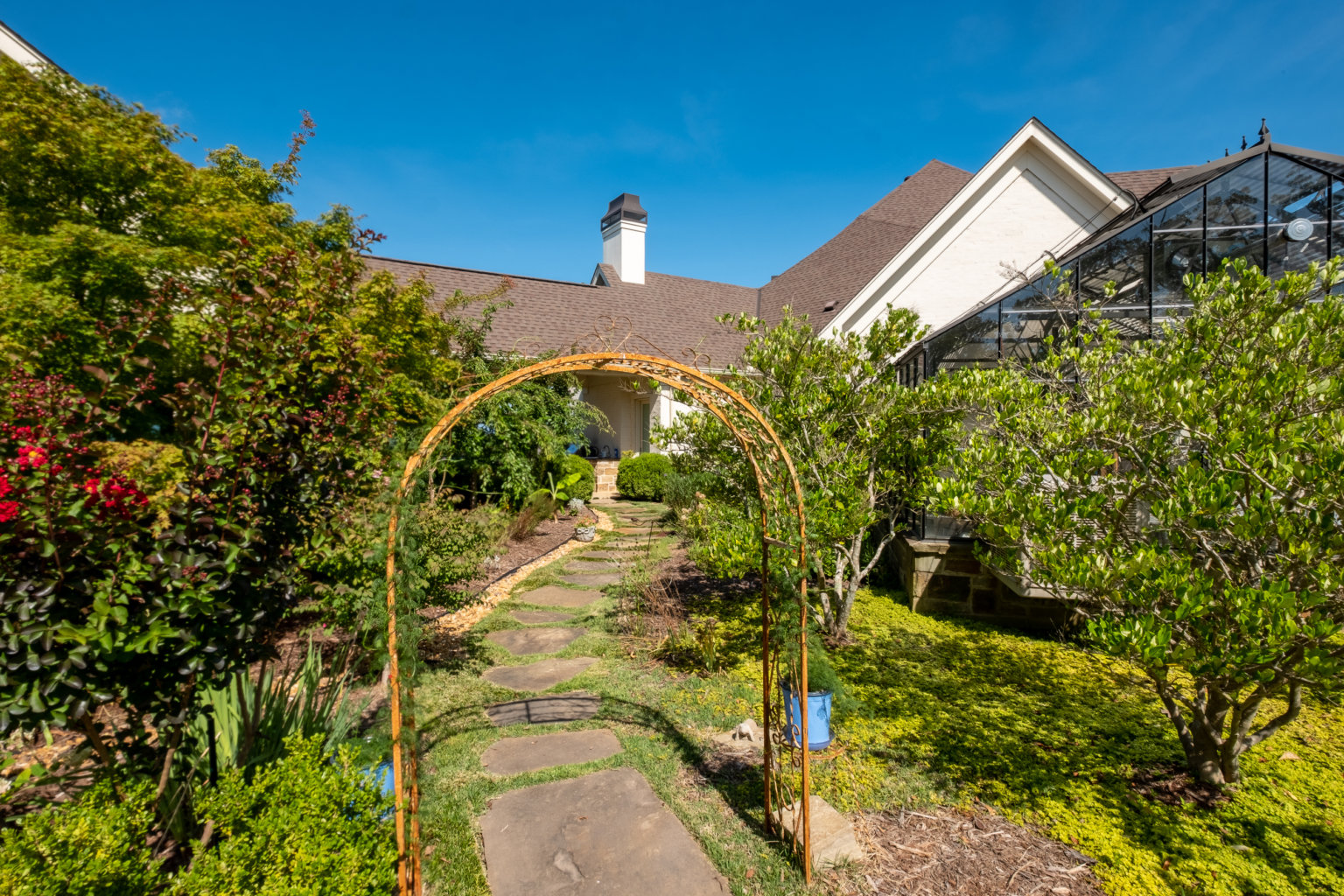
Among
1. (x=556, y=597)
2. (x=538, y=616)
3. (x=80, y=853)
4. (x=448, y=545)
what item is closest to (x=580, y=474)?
(x=556, y=597)

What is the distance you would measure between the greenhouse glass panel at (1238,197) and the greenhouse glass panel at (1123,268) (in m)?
0.68

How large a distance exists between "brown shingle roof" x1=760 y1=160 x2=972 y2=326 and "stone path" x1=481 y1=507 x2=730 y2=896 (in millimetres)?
11552

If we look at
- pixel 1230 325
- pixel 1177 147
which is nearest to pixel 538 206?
pixel 1177 147

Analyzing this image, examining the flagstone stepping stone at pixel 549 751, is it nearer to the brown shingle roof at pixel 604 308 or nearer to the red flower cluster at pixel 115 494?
the red flower cluster at pixel 115 494

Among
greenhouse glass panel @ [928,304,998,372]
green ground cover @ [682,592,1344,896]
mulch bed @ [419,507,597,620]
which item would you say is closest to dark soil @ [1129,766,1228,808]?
green ground cover @ [682,592,1344,896]

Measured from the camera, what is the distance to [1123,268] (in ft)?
25.6

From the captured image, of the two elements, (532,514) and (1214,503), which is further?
(532,514)

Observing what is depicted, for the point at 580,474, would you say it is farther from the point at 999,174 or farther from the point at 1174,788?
the point at 1174,788

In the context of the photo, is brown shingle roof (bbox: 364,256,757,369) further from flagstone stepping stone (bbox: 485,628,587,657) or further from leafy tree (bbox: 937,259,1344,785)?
leafy tree (bbox: 937,259,1344,785)

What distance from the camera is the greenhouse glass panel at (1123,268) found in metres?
7.59

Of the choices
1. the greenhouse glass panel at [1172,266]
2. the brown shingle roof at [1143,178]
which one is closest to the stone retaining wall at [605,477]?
the greenhouse glass panel at [1172,266]

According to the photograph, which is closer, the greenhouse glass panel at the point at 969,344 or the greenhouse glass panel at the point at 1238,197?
the greenhouse glass panel at the point at 1238,197

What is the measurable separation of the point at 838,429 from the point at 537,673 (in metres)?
4.26

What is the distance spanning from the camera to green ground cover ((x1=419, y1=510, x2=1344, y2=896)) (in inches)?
138
